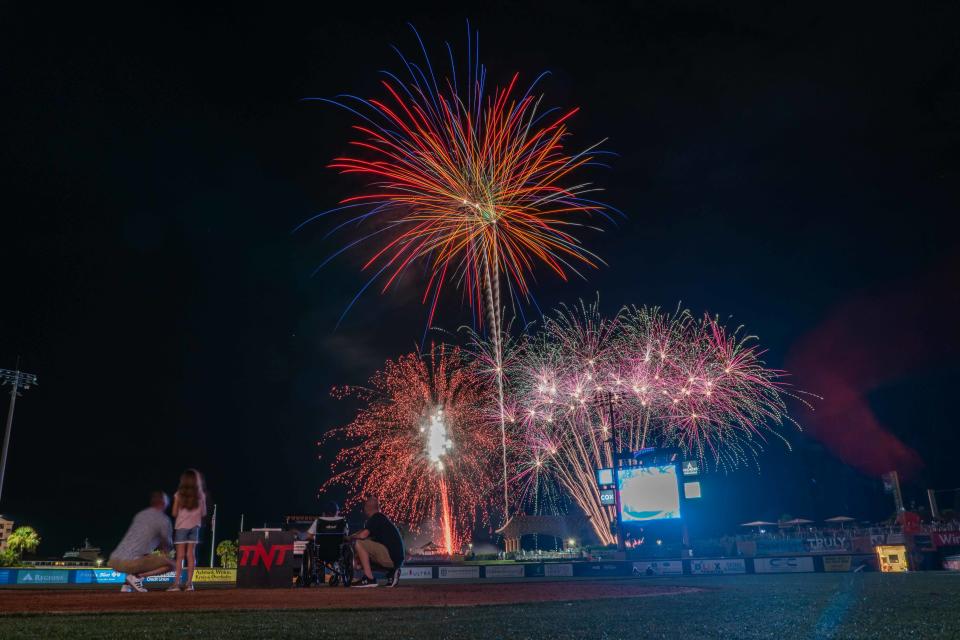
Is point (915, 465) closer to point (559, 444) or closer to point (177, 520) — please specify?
point (559, 444)

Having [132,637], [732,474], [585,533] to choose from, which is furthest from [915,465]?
[132,637]

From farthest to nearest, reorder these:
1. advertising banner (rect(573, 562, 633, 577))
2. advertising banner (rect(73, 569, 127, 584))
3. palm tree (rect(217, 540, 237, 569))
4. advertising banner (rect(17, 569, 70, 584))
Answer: palm tree (rect(217, 540, 237, 569))
advertising banner (rect(73, 569, 127, 584))
advertising banner (rect(17, 569, 70, 584))
advertising banner (rect(573, 562, 633, 577))

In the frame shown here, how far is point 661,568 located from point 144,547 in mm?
19336

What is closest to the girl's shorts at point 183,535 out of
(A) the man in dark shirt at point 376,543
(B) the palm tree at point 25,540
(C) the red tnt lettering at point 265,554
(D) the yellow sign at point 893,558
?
(A) the man in dark shirt at point 376,543

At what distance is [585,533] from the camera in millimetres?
62031

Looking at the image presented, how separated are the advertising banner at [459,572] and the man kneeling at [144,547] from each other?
19.2 meters

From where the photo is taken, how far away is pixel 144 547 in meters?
9.91

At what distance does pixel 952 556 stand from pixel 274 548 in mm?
19611

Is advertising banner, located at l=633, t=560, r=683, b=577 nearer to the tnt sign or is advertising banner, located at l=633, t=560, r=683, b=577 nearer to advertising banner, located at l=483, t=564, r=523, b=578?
advertising banner, located at l=483, t=564, r=523, b=578

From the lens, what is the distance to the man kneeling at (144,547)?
32.1ft

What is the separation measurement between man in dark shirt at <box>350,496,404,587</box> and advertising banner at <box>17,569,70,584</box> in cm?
2266

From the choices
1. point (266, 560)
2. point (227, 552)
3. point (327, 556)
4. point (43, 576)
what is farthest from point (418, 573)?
point (227, 552)

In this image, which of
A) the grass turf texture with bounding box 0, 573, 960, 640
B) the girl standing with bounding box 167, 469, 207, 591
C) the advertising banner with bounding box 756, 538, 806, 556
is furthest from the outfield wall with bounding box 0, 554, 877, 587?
the grass turf texture with bounding box 0, 573, 960, 640

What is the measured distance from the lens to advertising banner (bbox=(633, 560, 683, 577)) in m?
24.2
